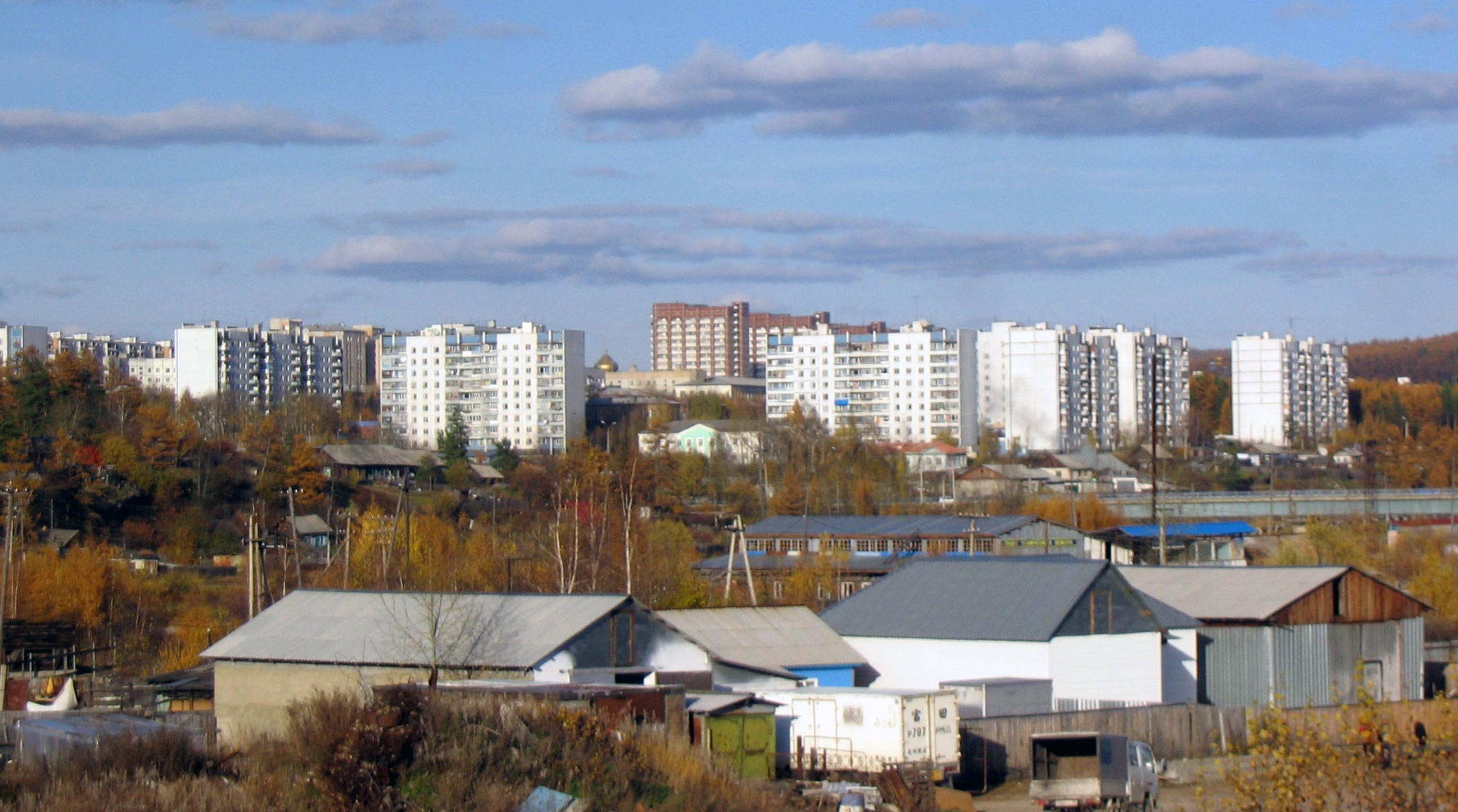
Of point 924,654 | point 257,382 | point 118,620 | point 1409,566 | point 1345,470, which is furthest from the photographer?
point 257,382

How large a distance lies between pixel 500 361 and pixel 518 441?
20.7 ft

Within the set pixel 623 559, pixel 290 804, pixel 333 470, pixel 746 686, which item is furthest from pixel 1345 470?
pixel 290 804

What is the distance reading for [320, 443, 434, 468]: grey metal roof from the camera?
79625 mm

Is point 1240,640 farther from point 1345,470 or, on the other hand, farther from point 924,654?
point 1345,470

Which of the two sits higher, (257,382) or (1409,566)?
(257,382)

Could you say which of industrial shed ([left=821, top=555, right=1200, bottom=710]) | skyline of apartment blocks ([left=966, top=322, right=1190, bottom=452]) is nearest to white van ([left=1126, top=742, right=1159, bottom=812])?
industrial shed ([left=821, top=555, right=1200, bottom=710])

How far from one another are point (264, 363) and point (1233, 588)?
11360 cm

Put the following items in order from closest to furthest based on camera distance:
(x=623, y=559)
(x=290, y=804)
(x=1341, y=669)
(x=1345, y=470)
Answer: (x=290, y=804) < (x=1341, y=669) < (x=623, y=559) < (x=1345, y=470)

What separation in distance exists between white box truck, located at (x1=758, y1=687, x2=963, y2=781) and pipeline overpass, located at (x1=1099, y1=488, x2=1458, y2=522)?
54.0m

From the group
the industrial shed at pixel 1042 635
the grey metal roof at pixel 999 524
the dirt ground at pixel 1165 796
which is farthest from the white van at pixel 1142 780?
the grey metal roof at pixel 999 524

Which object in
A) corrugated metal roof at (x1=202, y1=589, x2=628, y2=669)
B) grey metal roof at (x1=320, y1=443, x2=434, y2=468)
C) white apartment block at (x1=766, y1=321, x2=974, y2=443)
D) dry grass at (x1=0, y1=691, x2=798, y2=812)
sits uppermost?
white apartment block at (x1=766, y1=321, x2=974, y2=443)

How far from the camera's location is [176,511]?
6519cm

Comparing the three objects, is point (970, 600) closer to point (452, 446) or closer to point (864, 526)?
point (864, 526)

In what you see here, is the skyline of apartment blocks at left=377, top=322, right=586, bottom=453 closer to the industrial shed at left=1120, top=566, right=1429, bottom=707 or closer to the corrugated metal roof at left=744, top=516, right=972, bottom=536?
the corrugated metal roof at left=744, top=516, right=972, bottom=536
